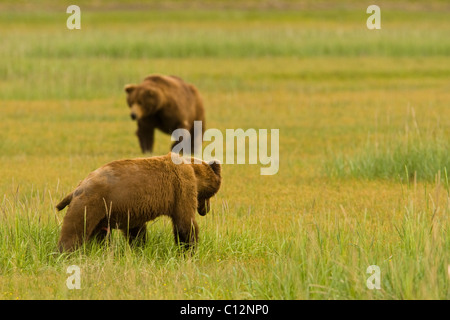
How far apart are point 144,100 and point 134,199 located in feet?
21.9

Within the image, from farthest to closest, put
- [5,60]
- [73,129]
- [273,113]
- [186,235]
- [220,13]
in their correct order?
1. [220,13]
2. [5,60]
3. [273,113]
4. [73,129]
5. [186,235]

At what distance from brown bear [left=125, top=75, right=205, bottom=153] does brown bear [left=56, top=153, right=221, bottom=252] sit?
614 cm

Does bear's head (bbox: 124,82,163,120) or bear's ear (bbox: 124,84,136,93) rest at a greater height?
bear's ear (bbox: 124,84,136,93)

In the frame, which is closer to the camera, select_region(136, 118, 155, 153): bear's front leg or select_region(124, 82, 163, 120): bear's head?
select_region(124, 82, 163, 120): bear's head

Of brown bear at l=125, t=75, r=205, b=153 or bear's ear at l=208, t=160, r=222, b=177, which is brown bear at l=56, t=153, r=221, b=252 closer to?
bear's ear at l=208, t=160, r=222, b=177

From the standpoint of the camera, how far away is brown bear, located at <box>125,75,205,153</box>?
13188mm

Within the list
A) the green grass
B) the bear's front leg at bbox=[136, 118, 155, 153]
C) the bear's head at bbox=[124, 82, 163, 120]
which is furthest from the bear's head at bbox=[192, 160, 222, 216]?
the bear's front leg at bbox=[136, 118, 155, 153]

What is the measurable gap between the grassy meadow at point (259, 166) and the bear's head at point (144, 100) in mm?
731

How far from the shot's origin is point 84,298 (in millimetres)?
5840
